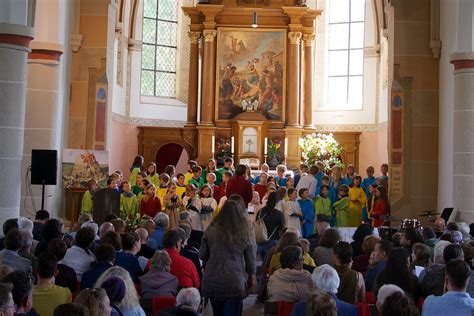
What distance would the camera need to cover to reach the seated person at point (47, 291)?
19.4 feet

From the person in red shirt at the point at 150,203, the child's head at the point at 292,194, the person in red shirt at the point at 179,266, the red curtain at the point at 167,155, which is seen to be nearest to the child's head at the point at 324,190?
the child's head at the point at 292,194

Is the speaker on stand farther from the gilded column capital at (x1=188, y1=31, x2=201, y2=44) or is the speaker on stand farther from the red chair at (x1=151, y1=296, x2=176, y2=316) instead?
the gilded column capital at (x1=188, y1=31, x2=201, y2=44)

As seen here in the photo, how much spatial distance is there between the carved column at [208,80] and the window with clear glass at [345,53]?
14.9ft

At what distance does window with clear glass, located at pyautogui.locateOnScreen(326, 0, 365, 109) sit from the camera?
2680 centimetres

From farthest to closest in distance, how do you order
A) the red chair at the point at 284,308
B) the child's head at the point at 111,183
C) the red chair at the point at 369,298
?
the child's head at the point at 111,183, the red chair at the point at 369,298, the red chair at the point at 284,308

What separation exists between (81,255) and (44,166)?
19.1ft

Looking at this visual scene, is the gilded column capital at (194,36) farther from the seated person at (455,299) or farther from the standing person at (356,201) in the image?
the seated person at (455,299)

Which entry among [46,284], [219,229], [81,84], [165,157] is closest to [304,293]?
[219,229]

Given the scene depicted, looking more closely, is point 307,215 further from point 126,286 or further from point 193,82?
point 193,82

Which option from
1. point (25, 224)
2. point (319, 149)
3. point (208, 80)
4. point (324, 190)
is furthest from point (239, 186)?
point (208, 80)

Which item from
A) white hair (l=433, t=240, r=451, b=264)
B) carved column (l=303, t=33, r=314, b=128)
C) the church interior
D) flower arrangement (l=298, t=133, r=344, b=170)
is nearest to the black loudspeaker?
the church interior

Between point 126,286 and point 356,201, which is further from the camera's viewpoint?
point 356,201

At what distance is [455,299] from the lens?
220 inches

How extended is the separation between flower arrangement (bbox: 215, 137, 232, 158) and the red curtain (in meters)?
2.09
